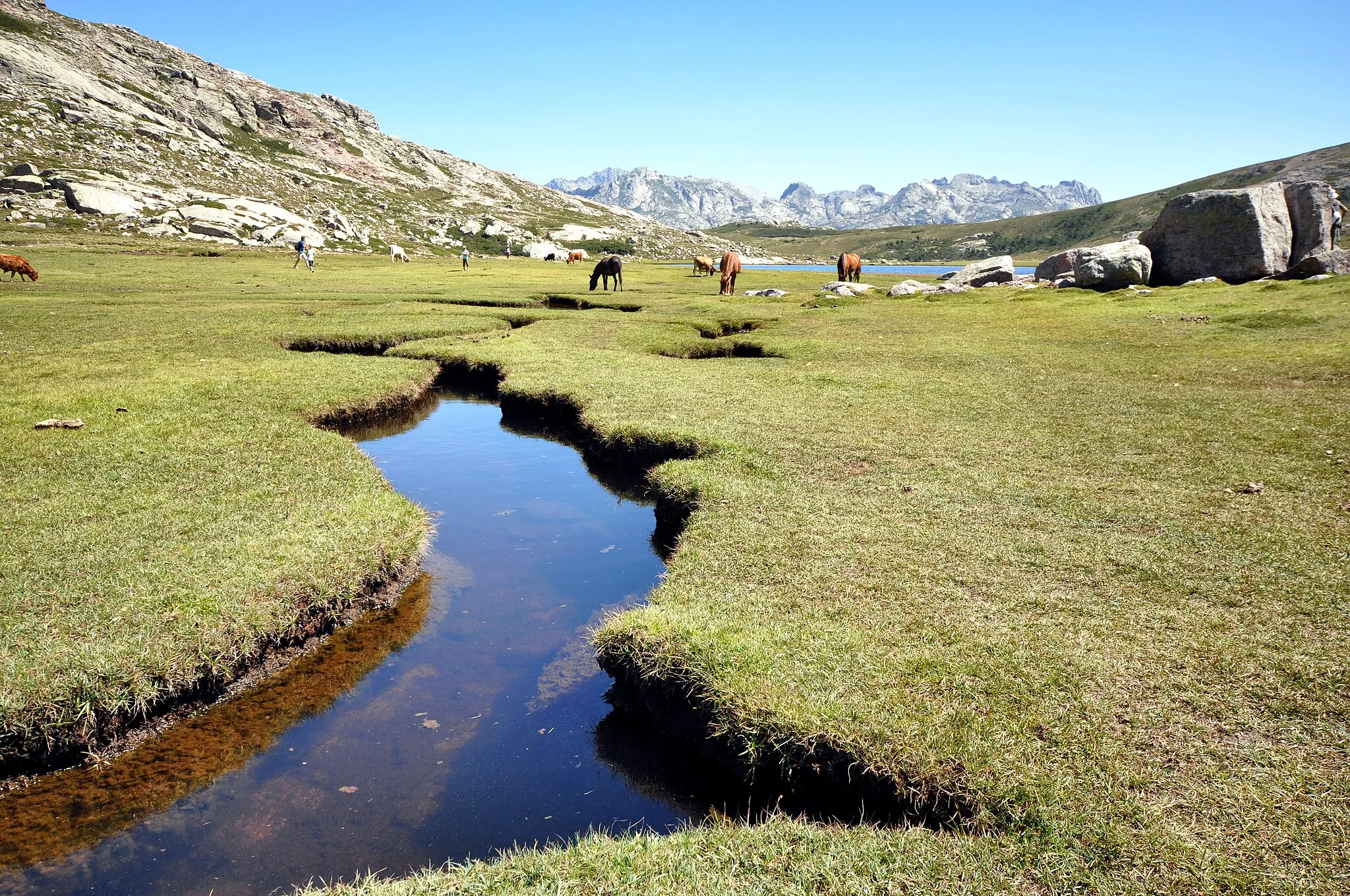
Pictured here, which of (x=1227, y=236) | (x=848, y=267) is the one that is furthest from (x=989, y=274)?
(x=1227, y=236)

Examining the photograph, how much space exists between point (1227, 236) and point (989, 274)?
1555 cm

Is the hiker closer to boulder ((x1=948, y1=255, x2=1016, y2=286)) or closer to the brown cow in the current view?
boulder ((x1=948, y1=255, x2=1016, y2=286))

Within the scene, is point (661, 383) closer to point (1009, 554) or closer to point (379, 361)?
point (379, 361)

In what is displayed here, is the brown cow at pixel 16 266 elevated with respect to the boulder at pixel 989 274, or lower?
lower

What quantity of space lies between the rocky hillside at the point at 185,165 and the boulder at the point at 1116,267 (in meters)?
90.9

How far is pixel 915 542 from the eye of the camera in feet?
31.5

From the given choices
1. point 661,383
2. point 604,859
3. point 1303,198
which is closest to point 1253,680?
point 604,859

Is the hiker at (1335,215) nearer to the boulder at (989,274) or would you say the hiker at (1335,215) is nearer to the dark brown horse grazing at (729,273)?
the boulder at (989,274)

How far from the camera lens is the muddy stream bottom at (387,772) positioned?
5812 millimetres

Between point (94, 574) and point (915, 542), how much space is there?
9868 mm

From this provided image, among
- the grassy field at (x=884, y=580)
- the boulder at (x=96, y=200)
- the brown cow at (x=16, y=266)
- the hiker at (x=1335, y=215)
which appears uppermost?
the boulder at (x=96, y=200)

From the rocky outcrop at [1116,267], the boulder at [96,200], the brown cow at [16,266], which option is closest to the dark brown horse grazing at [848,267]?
the rocky outcrop at [1116,267]

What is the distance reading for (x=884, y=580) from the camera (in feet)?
28.1

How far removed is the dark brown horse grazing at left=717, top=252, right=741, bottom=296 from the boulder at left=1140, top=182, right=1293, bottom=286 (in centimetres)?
2447
